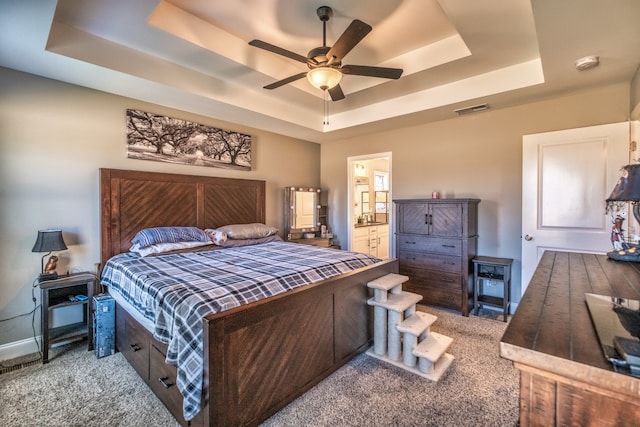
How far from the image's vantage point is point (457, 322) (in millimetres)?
3352

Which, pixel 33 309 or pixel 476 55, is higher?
pixel 476 55

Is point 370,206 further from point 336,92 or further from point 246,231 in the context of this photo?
point 336,92

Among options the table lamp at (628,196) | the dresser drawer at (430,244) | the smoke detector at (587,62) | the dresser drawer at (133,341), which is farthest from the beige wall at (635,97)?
the dresser drawer at (133,341)

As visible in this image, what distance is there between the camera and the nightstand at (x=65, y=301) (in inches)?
99.0

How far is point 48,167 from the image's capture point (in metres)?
2.81

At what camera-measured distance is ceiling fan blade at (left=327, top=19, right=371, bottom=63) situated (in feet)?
6.35

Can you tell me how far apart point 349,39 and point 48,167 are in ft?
10.0

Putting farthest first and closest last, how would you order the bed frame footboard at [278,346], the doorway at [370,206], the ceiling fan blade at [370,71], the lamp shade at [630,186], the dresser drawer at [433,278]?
the doorway at [370,206], the dresser drawer at [433,278], the ceiling fan blade at [370,71], the lamp shade at [630,186], the bed frame footboard at [278,346]

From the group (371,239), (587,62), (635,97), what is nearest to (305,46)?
(587,62)

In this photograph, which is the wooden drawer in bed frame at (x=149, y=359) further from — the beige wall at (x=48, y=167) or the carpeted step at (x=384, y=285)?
the carpeted step at (x=384, y=285)

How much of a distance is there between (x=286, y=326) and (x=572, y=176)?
3258 millimetres

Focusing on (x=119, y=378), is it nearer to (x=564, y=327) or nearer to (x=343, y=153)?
(x=564, y=327)

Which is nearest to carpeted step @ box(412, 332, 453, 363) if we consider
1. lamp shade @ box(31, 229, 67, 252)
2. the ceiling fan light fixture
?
the ceiling fan light fixture

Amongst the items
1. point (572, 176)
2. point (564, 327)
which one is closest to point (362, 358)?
point (564, 327)
